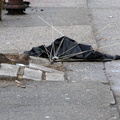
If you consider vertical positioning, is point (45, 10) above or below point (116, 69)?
below

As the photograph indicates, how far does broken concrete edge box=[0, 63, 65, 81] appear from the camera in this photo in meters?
6.78

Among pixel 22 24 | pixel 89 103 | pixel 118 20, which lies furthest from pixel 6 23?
pixel 89 103

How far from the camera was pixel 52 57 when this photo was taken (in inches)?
311

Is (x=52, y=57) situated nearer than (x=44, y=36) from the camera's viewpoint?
Yes

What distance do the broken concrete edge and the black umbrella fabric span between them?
2.25 ft

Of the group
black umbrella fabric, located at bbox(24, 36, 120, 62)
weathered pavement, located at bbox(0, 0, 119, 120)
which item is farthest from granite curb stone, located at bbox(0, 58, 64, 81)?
black umbrella fabric, located at bbox(24, 36, 120, 62)

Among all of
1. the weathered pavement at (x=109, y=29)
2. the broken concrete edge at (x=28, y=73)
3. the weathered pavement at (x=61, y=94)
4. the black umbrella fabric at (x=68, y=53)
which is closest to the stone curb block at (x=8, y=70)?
the broken concrete edge at (x=28, y=73)

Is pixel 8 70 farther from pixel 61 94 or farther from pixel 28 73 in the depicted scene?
pixel 61 94

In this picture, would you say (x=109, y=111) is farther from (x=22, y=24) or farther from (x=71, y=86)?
(x=22, y=24)

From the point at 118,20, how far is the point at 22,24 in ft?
9.75

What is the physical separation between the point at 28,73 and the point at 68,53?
1363mm

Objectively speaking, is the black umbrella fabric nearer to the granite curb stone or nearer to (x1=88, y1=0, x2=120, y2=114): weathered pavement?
(x1=88, y1=0, x2=120, y2=114): weathered pavement

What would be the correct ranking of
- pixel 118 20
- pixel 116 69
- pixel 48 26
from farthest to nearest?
pixel 118 20
pixel 48 26
pixel 116 69

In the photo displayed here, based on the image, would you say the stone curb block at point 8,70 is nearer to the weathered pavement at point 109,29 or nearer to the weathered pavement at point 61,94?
the weathered pavement at point 61,94
